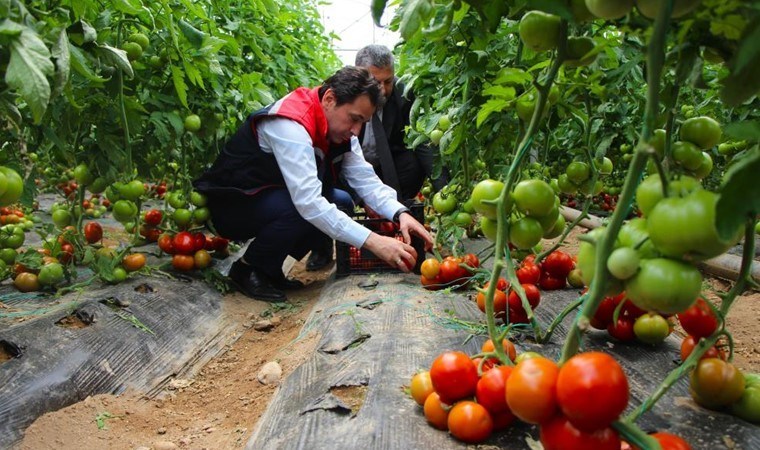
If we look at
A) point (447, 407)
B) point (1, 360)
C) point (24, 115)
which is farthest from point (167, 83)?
point (447, 407)

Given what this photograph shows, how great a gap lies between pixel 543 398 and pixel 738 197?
1.45 feet

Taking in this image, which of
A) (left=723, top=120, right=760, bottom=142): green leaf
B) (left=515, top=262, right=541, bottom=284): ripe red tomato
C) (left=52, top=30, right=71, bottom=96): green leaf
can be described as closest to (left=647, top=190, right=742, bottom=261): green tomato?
(left=723, top=120, right=760, bottom=142): green leaf

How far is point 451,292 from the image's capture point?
2.45 meters

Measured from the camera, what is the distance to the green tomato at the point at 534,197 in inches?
46.6

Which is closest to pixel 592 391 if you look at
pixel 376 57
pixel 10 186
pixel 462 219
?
pixel 10 186

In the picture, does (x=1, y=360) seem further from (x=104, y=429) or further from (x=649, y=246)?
(x=649, y=246)

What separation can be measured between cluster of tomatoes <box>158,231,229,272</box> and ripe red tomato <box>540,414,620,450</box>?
96.4 inches

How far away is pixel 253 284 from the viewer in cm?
320

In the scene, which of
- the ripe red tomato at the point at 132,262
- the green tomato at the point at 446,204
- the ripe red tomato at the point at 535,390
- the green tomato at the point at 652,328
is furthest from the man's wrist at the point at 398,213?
the ripe red tomato at the point at 535,390

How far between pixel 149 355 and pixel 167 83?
1409 mm

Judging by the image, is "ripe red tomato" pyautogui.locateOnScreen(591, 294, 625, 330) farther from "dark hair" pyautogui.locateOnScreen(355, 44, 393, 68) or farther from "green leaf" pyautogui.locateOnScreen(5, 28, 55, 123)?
"dark hair" pyautogui.locateOnScreen(355, 44, 393, 68)

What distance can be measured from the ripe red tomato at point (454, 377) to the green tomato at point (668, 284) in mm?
455

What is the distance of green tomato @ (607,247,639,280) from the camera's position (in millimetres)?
796

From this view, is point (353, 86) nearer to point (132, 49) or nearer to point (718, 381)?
point (132, 49)
